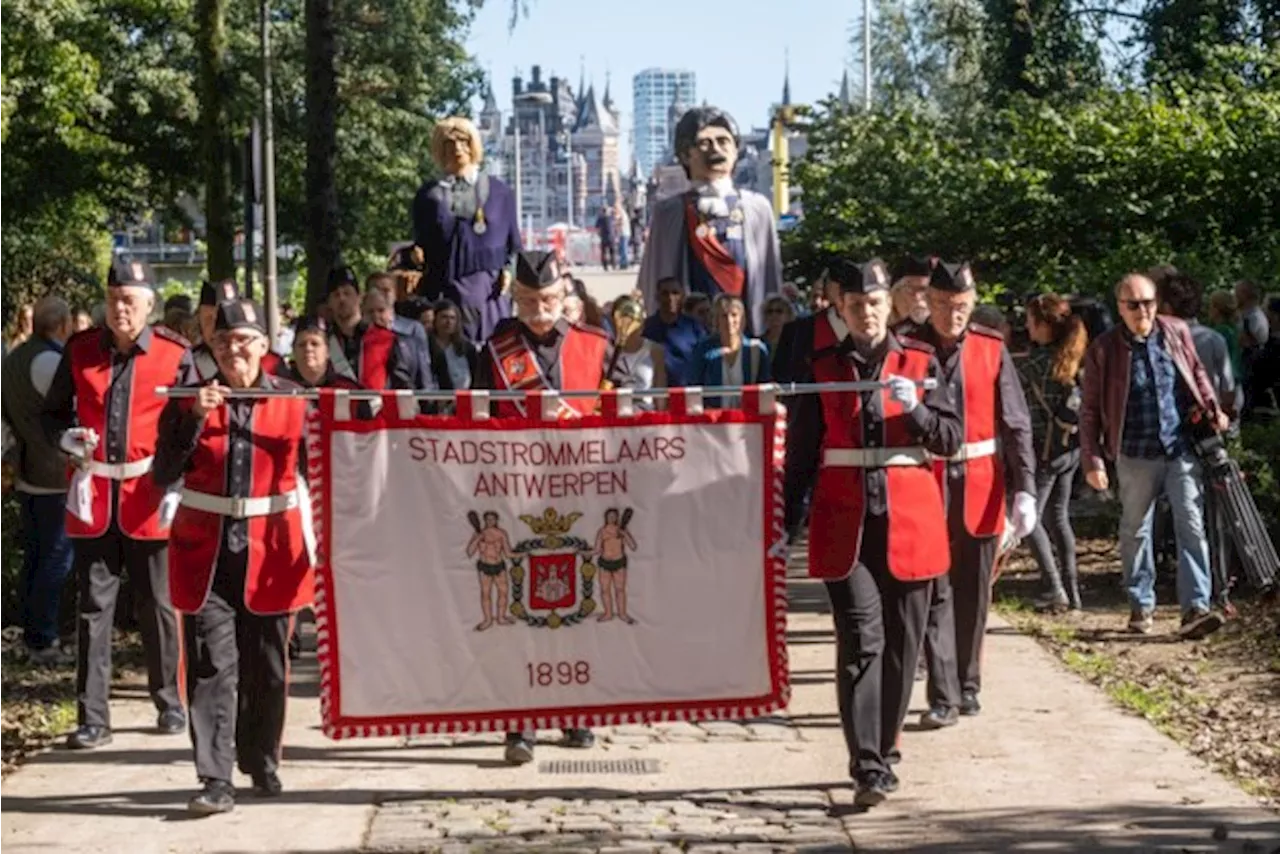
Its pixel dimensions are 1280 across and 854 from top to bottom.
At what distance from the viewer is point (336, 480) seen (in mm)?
9648

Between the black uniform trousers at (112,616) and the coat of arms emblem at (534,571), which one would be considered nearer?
the coat of arms emblem at (534,571)

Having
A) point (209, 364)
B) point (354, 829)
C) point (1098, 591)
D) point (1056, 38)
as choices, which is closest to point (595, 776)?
point (354, 829)

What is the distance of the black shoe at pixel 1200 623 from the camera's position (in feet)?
45.2

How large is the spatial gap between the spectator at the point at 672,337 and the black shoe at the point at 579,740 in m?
3.93

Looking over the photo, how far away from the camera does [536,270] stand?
34.5ft

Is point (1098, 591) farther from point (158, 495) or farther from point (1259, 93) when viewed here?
point (1259, 93)

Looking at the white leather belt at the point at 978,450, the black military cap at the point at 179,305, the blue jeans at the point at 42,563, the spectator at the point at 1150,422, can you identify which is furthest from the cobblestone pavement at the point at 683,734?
the black military cap at the point at 179,305

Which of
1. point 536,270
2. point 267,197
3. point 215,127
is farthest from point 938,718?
point 215,127

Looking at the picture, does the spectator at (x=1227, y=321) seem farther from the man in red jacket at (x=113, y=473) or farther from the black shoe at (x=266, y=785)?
the black shoe at (x=266, y=785)

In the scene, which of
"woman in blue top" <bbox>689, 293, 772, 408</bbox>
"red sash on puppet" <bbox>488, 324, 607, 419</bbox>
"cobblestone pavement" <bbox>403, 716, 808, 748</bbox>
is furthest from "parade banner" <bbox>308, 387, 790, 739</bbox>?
"woman in blue top" <bbox>689, 293, 772, 408</bbox>

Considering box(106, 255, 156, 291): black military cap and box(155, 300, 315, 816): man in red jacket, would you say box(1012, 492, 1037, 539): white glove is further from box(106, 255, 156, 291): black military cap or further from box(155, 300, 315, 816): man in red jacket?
box(106, 255, 156, 291): black military cap

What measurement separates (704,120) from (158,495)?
421cm

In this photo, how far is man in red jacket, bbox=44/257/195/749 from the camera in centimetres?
1100

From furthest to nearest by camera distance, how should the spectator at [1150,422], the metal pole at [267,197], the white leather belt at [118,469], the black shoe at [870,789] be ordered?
the metal pole at [267,197], the spectator at [1150,422], the white leather belt at [118,469], the black shoe at [870,789]
